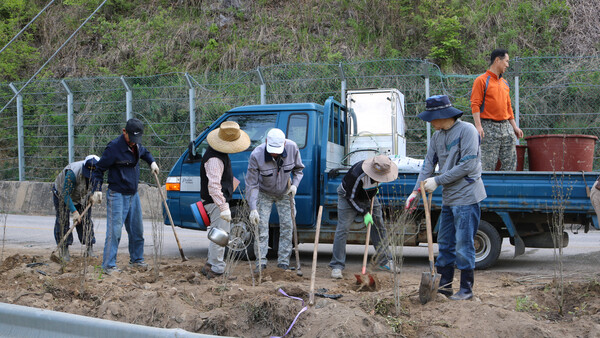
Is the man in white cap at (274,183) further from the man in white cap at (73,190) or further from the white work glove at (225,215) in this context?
the man in white cap at (73,190)

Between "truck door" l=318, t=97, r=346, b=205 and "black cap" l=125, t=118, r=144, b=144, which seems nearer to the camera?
"black cap" l=125, t=118, r=144, b=144

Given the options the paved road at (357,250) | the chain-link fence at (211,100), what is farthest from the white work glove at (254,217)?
the chain-link fence at (211,100)

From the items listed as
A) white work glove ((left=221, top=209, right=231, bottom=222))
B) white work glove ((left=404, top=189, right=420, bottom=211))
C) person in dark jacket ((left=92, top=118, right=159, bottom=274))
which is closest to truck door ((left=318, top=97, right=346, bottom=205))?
white work glove ((left=221, top=209, right=231, bottom=222))

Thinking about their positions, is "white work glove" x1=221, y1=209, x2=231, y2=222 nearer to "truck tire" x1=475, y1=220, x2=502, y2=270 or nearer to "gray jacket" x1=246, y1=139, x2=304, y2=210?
"gray jacket" x1=246, y1=139, x2=304, y2=210

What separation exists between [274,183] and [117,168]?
1.92 meters

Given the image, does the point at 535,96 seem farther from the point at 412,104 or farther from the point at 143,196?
the point at 143,196

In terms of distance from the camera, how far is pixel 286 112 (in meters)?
8.46

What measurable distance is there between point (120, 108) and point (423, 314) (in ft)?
41.6

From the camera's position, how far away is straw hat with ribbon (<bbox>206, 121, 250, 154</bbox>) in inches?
285

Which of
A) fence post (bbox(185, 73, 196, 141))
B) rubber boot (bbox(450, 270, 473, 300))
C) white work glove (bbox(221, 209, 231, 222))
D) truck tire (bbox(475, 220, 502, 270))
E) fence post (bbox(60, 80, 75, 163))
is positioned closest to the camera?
rubber boot (bbox(450, 270, 473, 300))

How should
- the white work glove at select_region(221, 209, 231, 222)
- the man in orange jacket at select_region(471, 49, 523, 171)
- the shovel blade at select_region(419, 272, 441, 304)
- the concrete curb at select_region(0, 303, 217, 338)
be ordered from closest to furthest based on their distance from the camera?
1. the concrete curb at select_region(0, 303, 217, 338)
2. the shovel blade at select_region(419, 272, 441, 304)
3. the white work glove at select_region(221, 209, 231, 222)
4. the man in orange jacket at select_region(471, 49, 523, 171)

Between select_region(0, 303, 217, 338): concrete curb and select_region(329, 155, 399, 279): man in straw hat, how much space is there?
13.3 ft

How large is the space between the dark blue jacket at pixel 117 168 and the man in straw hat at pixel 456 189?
352 centimetres

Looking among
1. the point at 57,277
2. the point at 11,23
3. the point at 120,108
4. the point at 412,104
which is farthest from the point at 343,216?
the point at 11,23
